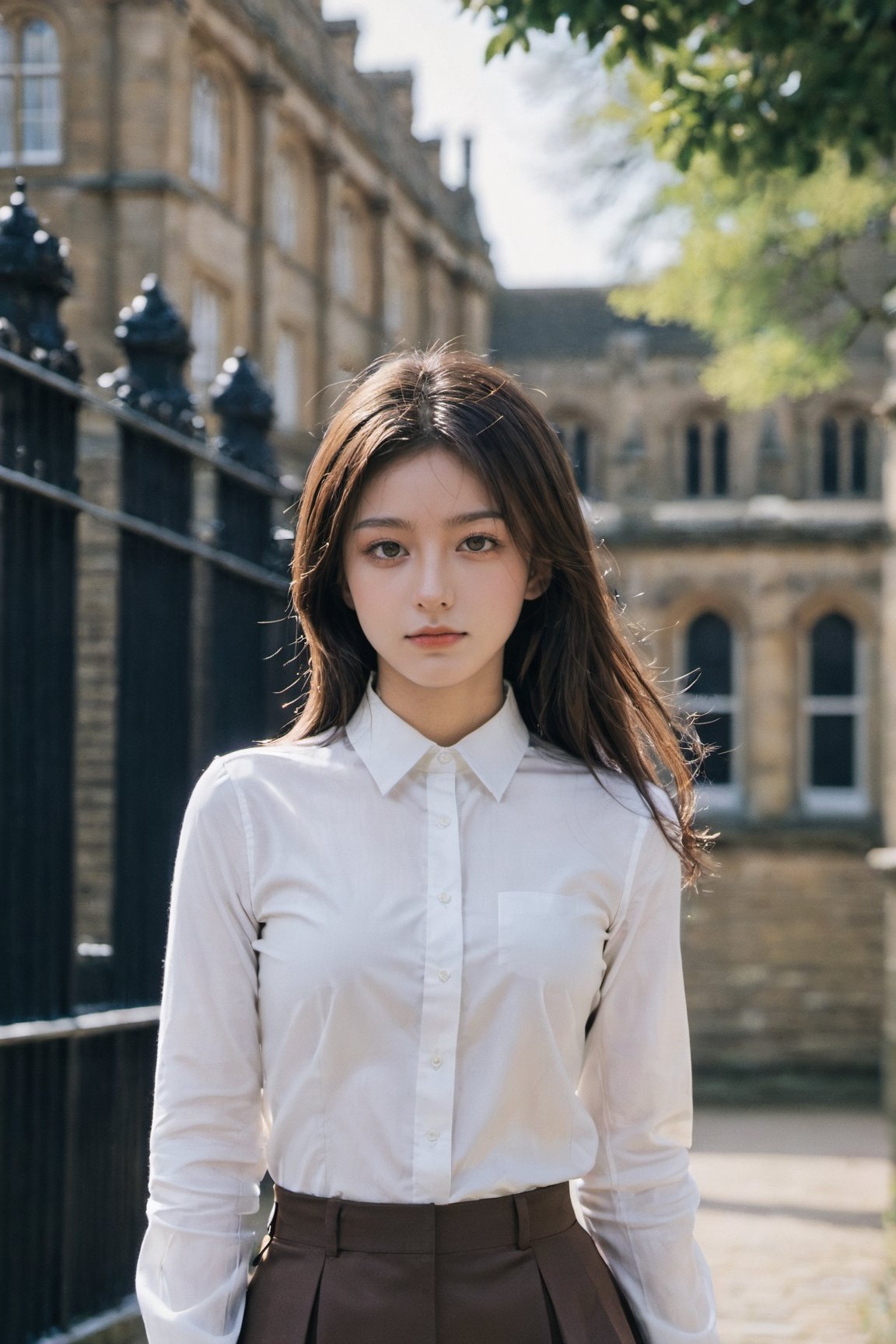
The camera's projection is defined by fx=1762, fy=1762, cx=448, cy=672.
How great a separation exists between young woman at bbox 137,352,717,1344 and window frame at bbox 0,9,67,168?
16.7 meters

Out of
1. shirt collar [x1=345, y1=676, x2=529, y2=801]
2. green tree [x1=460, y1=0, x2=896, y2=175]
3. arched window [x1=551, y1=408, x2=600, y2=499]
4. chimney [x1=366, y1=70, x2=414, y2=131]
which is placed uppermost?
chimney [x1=366, y1=70, x2=414, y2=131]

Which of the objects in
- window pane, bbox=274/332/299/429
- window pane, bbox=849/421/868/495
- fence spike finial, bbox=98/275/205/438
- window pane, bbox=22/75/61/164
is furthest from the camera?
window pane, bbox=849/421/868/495

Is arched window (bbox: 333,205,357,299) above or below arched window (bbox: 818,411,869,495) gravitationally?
above

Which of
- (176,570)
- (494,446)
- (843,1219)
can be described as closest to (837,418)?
(843,1219)

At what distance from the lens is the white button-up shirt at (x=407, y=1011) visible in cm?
183

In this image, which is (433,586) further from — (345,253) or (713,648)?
(345,253)

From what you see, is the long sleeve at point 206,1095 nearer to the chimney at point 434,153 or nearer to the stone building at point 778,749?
the stone building at point 778,749

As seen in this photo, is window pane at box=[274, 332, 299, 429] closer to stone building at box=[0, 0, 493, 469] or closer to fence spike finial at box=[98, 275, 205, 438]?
stone building at box=[0, 0, 493, 469]

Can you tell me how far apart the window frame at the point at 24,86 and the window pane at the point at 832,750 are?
43.4ft

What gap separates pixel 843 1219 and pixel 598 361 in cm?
2355

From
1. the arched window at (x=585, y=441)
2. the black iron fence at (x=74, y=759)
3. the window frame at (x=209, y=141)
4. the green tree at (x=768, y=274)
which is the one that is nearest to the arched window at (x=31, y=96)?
the window frame at (x=209, y=141)

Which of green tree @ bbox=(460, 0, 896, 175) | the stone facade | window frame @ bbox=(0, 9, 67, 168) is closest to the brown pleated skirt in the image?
green tree @ bbox=(460, 0, 896, 175)

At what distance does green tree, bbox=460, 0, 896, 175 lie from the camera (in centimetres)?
484

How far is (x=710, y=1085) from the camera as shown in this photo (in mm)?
23109
